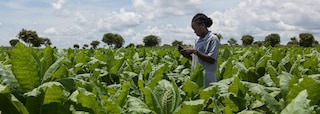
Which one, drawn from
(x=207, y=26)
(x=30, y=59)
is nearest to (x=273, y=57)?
(x=207, y=26)

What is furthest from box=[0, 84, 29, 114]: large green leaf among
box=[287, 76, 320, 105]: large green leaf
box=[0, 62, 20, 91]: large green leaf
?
box=[287, 76, 320, 105]: large green leaf

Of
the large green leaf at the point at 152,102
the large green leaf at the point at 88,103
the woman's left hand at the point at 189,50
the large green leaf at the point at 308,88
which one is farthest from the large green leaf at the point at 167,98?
the woman's left hand at the point at 189,50

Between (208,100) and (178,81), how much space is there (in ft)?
8.65

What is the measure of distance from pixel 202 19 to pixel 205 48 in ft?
1.31

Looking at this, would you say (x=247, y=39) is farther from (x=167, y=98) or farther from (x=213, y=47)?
(x=167, y=98)

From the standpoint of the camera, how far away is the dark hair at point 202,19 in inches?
236

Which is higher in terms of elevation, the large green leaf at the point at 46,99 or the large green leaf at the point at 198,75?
the large green leaf at the point at 46,99

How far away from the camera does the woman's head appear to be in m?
5.98

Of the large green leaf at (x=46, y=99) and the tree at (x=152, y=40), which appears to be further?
the tree at (x=152, y=40)

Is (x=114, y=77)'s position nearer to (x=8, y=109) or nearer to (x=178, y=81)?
(x=178, y=81)

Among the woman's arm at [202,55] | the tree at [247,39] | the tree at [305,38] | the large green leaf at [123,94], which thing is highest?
the large green leaf at [123,94]

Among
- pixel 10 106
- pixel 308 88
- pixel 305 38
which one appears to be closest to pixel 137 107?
pixel 10 106

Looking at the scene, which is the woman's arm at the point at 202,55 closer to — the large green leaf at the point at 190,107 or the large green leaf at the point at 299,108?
the large green leaf at the point at 190,107

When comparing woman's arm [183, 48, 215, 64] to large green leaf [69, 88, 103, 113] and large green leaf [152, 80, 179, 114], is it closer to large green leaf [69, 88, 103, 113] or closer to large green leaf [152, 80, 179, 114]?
large green leaf [152, 80, 179, 114]
